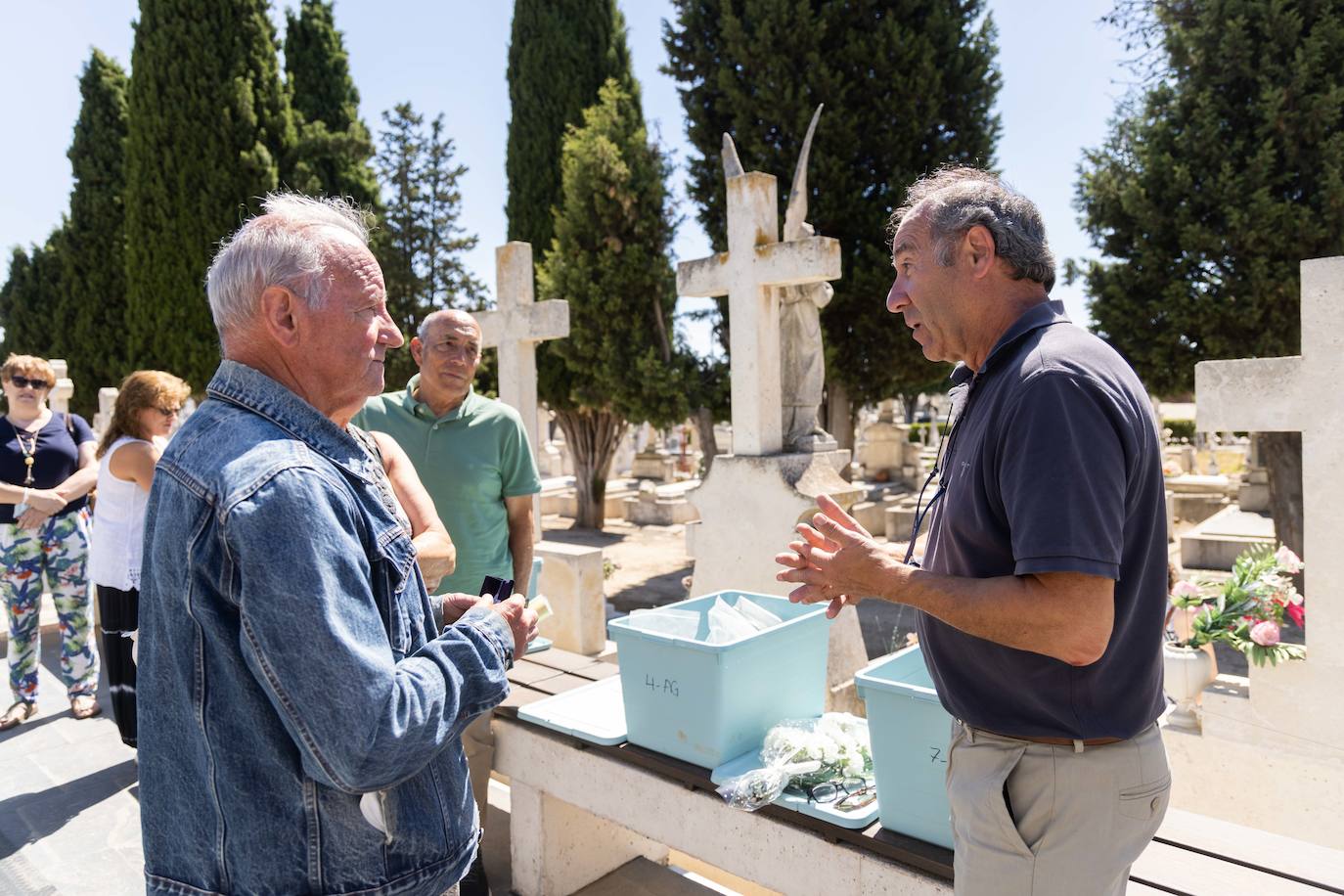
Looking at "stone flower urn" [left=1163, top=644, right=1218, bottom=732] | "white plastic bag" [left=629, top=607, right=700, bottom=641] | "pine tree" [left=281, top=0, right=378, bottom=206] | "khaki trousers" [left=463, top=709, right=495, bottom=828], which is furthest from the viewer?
"pine tree" [left=281, top=0, right=378, bottom=206]

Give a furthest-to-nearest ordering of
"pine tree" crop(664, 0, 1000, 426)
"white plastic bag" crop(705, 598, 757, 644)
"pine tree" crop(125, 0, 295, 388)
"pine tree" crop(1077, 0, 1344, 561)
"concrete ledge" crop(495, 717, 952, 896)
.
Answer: "pine tree" crop(125, 0, 295, 388) → "pine tree" crop(664, 0, 1000, 426) → "pine tree" crop(1077, 0, 1344, 561) → "white plastic bag" crop(705, 598, 757, 644) → "concrete ledge" crop(495, 717, 952, 896)

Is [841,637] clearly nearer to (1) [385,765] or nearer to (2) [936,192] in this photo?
(2) [936,192]

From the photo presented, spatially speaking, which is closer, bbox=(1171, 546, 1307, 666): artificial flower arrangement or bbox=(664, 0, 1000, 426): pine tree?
bbox=(1171, 546, 1307, 666): artificial flower arrangement

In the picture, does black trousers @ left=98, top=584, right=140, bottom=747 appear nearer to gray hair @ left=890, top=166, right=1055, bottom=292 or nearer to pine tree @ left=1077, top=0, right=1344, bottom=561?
gray hair @ left=890, top=166, right=1055, bottom=292

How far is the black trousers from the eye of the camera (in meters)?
3.44

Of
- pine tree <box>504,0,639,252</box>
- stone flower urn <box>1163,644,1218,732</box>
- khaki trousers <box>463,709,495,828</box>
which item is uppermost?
pine tree <box>504,0,639,252</box>

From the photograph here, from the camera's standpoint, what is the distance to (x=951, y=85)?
12.4m

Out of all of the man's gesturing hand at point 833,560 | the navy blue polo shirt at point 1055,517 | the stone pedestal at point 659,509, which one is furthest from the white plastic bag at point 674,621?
the stone pedestal at point 659,509

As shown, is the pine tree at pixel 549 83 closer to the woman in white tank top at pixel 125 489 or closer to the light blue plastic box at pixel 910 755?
the woman in white tank top at pixel 125 489

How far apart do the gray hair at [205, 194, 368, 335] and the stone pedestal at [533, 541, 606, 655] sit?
434cm

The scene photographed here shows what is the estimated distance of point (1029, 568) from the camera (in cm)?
126

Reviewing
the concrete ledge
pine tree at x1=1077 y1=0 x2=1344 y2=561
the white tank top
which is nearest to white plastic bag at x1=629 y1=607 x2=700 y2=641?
the concrete ledge

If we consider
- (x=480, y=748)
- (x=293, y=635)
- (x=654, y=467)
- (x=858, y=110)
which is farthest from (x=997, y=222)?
(x=654, y=467)

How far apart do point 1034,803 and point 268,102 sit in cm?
1718
